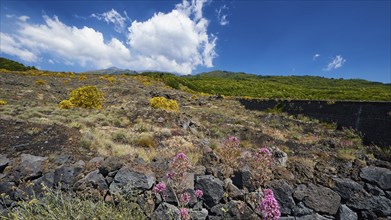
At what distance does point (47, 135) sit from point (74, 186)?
4.08 m

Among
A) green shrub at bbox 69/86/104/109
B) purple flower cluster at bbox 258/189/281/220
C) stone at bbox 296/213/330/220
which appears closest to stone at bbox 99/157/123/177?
purple flower cluster at bbox 258/189/281/220

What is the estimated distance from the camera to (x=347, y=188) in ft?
16.6

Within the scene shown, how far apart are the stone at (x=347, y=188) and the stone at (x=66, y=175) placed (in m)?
5.70

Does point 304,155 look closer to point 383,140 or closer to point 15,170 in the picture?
point 383,140

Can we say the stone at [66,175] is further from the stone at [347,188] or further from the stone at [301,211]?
the stone at [347,188]

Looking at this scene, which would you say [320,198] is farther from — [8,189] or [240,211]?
[8,189]

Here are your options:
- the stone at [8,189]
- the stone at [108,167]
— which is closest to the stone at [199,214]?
the stone at [108,167]

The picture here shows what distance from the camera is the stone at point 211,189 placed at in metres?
4.91

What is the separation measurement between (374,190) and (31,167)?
7823mm

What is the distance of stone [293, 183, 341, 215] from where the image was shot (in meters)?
4.93

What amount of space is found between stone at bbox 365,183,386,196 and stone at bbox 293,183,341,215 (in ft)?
2.48

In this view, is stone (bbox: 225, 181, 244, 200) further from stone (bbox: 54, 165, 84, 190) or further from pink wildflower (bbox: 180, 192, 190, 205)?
stone (bbox: 54, 165, 84, 190)

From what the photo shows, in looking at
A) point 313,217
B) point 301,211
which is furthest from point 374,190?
point 301,211

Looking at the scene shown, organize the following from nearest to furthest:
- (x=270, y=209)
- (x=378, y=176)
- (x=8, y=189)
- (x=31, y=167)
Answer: (x=270, y=209)
(x=378, y=176)
(x=8, y=189)
(x=31, y=167)
